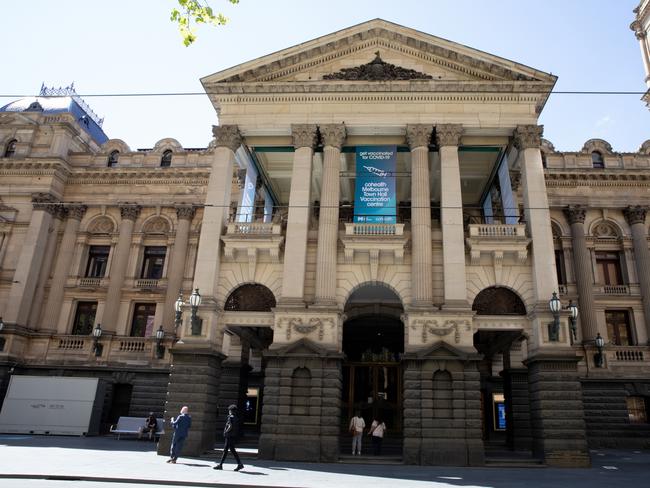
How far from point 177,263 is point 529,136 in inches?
966

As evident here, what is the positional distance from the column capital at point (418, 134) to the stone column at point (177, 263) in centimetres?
1876

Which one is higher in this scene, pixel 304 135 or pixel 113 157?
pixel 113 157

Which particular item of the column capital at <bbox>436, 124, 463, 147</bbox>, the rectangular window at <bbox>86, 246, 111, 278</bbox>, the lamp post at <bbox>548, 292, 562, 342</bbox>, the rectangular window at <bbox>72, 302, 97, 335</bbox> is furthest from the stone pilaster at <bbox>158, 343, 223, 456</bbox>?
the rectangular window at <bbox>86, 246, 111, 278</bbox>

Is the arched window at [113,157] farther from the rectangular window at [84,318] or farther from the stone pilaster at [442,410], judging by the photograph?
the stone pilaster at [442,410]

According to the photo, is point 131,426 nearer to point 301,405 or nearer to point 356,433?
point 301,405

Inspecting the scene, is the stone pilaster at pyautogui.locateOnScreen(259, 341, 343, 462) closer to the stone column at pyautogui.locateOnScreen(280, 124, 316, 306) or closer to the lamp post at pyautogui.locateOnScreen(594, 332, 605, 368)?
the stone column at pyautogui.locateOnScreen(280, 124, 316, 306)

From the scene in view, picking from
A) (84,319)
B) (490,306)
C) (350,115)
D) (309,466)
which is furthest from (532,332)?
(84,319)

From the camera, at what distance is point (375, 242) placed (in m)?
23.7

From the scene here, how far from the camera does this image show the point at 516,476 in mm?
16672

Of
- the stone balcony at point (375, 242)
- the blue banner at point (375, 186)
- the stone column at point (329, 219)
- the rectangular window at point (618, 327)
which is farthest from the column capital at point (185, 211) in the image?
the rectangular window at point (618, 327)

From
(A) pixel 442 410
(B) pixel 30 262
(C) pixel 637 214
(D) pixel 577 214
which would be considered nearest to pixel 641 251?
(C) pixel 637 214

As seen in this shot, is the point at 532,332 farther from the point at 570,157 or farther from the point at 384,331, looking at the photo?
the point at 570,157

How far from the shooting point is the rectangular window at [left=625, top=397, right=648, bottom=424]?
3178cm

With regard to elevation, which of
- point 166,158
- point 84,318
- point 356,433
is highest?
point 166,158
